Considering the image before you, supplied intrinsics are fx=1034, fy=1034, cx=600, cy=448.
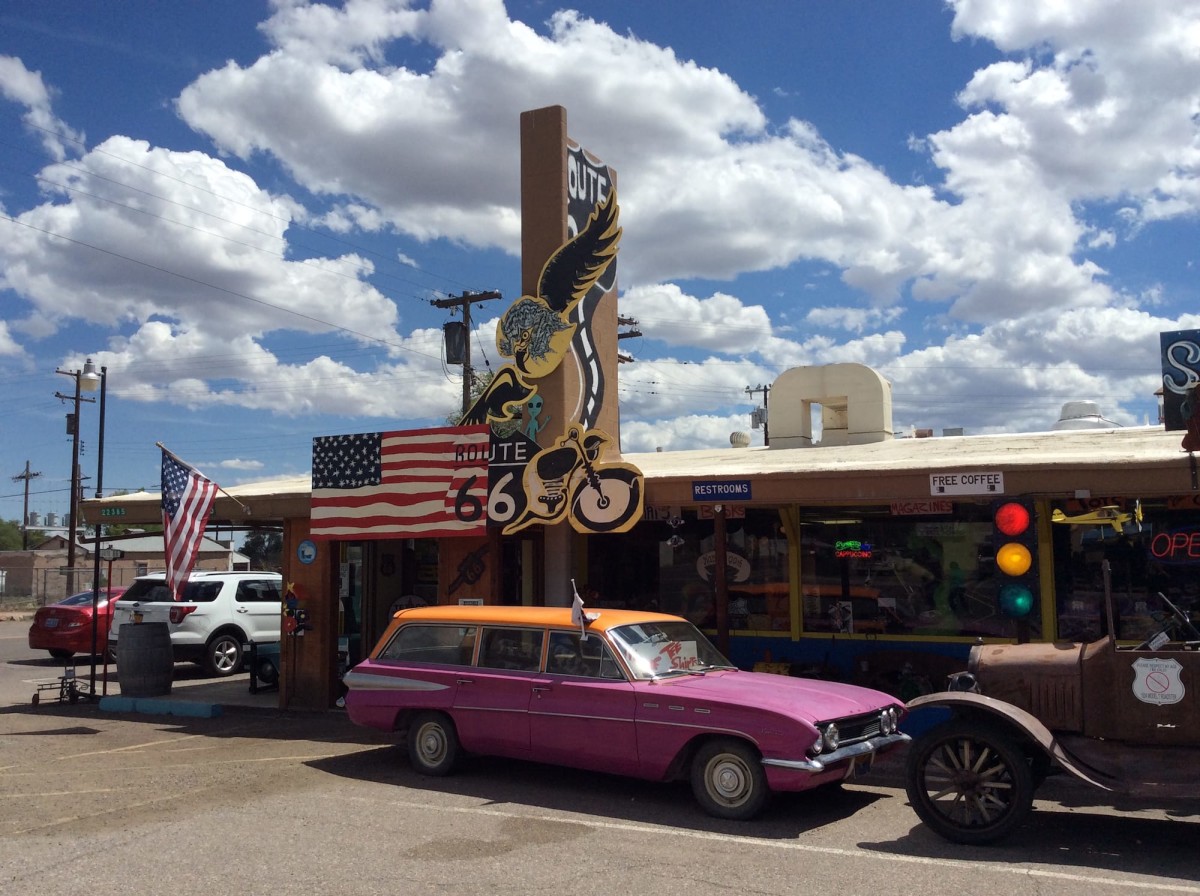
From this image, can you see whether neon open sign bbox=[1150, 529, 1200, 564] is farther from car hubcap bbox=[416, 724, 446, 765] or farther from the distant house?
the distant house

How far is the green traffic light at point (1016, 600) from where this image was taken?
30.3ft

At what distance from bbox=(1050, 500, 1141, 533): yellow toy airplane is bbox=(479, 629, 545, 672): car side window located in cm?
506

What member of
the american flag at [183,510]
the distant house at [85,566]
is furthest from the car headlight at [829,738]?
the distant house at [85,566]

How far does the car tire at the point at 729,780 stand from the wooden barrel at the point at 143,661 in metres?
9.51

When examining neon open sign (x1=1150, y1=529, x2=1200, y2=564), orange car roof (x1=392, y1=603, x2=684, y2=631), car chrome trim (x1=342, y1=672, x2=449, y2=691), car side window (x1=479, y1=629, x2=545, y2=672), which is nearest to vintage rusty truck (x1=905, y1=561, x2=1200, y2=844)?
orange car roof (x1=392, y1=603, x2=684, y2=631)

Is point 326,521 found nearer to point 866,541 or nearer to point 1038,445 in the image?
point 866,541

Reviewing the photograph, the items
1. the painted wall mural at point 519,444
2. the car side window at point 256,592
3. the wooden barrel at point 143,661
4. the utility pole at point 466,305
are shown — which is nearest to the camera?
the painted wall mural at point 519,444

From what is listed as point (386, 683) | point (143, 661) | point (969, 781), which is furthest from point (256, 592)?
point (969, 781)

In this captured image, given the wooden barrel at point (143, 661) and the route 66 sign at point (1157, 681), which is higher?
the route 66 sign at point (1157, 681)

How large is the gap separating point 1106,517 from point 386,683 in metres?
6.78

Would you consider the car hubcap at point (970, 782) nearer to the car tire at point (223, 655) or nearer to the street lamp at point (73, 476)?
the car tire at point (223, 655)

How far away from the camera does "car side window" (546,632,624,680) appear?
826 centimetres

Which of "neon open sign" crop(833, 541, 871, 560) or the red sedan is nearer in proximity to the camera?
"neon open sign" crop(833, 541, 871, 560)

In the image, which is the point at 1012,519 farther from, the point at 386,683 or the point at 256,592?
the point at 256,592
